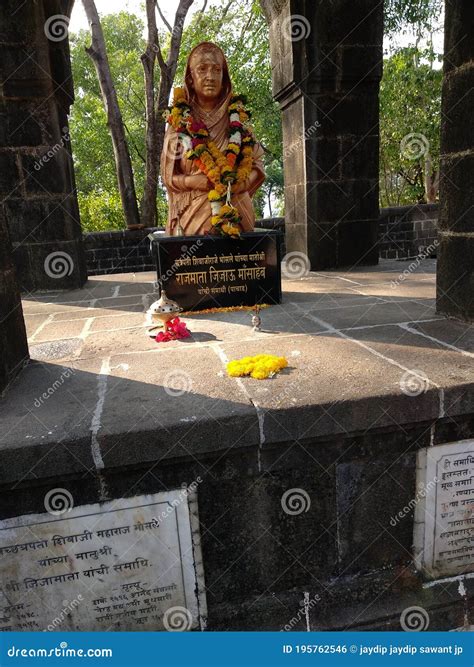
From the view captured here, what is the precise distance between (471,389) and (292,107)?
5.19 m

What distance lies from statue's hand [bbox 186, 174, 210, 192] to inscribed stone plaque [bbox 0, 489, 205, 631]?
3.20 meters

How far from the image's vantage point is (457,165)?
10.9ft

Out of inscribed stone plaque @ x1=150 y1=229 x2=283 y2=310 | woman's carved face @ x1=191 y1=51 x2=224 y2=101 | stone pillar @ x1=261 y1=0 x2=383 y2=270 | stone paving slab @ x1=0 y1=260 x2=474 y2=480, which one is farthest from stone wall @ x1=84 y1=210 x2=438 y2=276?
stone paving slab @ x1=0 y1=260 x2=474 y2=480

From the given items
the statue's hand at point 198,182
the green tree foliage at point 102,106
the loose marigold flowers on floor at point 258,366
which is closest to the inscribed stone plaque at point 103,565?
the loose marigold flowers on floor at point 258,366

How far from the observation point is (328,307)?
14.0 feet

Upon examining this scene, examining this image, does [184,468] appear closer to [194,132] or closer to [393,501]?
[393,501]

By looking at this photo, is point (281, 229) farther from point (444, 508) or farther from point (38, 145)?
point (444, 508)

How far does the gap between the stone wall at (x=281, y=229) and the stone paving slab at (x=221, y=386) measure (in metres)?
5.18

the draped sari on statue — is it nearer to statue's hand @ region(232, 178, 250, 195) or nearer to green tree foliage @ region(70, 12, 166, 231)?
statue's hand @ region(232, 178, 250, 195)

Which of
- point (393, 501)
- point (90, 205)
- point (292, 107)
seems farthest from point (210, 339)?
point (90, 205)

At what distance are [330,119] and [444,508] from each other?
5.18 m

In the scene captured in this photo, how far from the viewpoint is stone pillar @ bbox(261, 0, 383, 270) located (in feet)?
19.3

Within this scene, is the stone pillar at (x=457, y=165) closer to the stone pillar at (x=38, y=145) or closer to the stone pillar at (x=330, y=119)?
the stone pillar at (x=330, y=119)

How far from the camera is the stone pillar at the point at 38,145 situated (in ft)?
17.7
